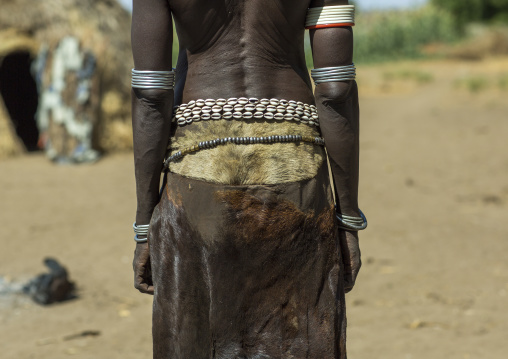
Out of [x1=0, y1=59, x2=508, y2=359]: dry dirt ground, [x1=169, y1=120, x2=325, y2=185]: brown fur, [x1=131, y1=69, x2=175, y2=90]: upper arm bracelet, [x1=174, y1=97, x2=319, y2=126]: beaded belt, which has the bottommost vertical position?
[x1=0, y1=59, x2=508, y2=359]: dry dirt ground

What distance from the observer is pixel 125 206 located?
7180mm

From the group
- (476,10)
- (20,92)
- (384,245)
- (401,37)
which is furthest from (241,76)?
(476,10)

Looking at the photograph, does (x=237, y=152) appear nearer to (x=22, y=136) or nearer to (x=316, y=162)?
(x=316, y=162)

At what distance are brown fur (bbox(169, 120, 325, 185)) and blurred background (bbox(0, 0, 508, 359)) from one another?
91.6 inches

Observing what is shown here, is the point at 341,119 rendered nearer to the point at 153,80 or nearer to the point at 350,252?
the point at 350,252

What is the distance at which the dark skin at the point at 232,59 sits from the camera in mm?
1942

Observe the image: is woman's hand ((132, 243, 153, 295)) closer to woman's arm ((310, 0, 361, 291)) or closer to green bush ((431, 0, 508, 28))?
woman's arm ((310, 0, 361, 291))

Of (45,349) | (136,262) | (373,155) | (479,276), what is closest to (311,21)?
(136,262)

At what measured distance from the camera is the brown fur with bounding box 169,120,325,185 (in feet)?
6.38

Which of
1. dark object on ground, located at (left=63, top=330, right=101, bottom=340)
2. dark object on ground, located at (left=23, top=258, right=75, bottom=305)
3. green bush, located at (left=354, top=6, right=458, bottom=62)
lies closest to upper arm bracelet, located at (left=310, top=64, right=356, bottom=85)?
dark object on ground, located at (left=63, top=330, right=101, bottom=340)

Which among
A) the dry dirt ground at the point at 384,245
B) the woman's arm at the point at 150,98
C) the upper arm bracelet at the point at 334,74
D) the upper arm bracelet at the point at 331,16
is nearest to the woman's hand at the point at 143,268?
the woman's arm at the point at 150,98

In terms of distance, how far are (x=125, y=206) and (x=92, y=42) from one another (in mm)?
2966

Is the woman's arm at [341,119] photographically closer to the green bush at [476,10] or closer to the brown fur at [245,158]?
the brown fur at [245,158]

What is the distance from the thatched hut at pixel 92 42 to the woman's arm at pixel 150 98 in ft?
23.6
